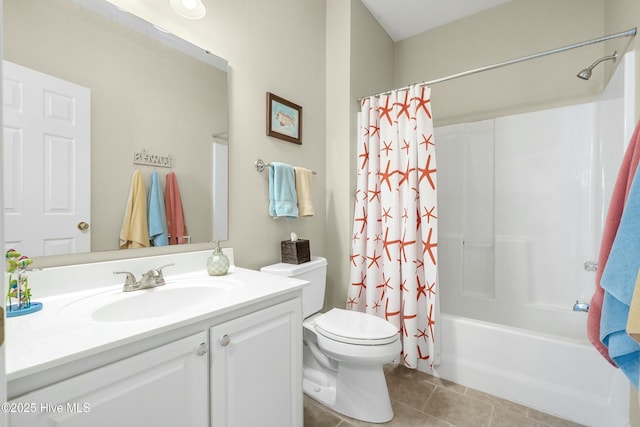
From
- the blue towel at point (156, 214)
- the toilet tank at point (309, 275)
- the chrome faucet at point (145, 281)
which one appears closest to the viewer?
the chrome faucet at point (145, 281)

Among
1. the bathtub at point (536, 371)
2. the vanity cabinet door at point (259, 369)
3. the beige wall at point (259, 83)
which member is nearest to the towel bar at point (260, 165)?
the beige wall at point (259, 83)

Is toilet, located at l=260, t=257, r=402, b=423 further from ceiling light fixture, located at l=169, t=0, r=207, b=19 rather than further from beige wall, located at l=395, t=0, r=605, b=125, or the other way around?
beige wall, located at l=395, t=0, r=605, b=125

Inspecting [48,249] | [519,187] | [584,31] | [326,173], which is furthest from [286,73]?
[584,31]

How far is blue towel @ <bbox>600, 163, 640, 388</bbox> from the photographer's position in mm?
759

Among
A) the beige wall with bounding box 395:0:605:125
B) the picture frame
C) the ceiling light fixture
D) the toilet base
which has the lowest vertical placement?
the toilet base

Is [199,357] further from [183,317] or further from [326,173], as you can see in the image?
[326,173]

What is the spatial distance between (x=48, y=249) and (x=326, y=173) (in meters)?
1.64

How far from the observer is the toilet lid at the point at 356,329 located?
1.38 m

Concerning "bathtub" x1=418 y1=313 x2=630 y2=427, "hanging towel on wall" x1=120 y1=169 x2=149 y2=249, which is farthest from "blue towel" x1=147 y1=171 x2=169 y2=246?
"bathtub" x1=418 y1=313 x2=630 y2=427

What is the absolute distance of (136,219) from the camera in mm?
1184

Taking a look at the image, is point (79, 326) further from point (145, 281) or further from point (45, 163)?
point (45, 163)

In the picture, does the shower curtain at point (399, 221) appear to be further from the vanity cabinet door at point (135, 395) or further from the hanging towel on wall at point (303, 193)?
the vanity cabinet door at point (135, 395)

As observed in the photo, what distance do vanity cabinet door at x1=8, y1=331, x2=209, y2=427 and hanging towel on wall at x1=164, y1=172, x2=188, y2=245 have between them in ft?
1.97

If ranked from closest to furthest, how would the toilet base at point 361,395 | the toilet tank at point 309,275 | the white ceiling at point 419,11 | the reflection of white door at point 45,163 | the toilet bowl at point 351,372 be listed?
the reflection of white door at point 45,163
the toilet bowl at point 351,372
the toilet base at point 361,395
the toilet tank at point 309,275
the white ceiling at point 419,11
